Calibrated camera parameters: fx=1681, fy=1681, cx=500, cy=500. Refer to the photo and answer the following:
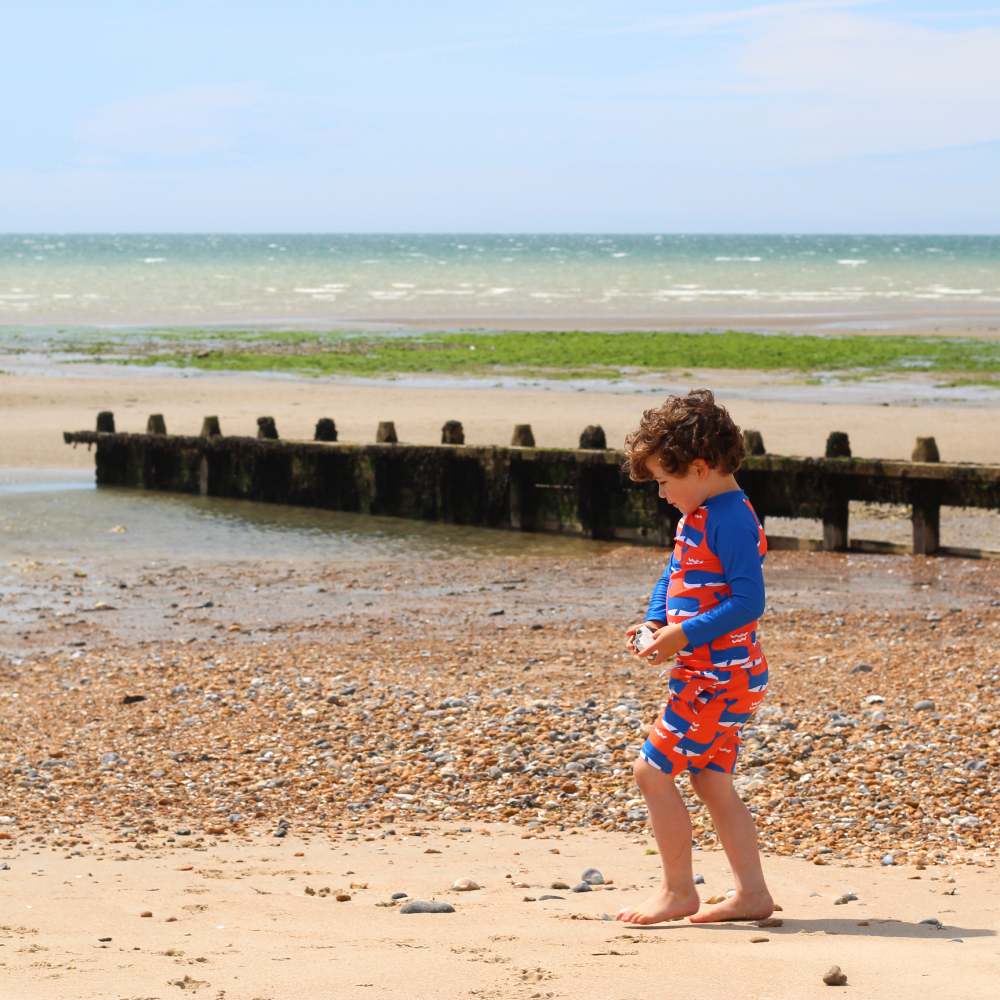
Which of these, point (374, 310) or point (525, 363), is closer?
point (525, 363)

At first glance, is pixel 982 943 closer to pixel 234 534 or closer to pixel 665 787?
pixel 665 787

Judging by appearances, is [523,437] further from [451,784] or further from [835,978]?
[835,978]

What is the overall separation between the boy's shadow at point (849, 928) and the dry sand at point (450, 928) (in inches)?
0.6

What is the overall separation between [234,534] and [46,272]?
114638mm

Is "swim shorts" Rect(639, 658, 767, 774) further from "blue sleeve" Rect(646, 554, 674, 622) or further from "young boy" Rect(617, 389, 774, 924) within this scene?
"blue sleeve" Rect(646, 554, 674, 622)

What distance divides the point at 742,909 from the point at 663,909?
10.8 inches

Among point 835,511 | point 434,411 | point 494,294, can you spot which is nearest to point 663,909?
point 835,511

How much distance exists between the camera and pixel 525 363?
44750 millimetres

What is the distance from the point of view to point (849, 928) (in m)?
5.79

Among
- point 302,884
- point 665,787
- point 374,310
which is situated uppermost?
point 374,310

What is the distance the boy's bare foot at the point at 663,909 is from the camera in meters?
5.89

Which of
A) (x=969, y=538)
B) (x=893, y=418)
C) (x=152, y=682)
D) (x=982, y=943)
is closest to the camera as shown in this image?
(x=982, y=943)

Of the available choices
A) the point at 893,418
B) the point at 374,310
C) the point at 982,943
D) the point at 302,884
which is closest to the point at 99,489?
the point at 893,418

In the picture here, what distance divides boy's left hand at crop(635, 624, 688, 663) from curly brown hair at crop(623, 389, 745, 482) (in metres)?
0.53
